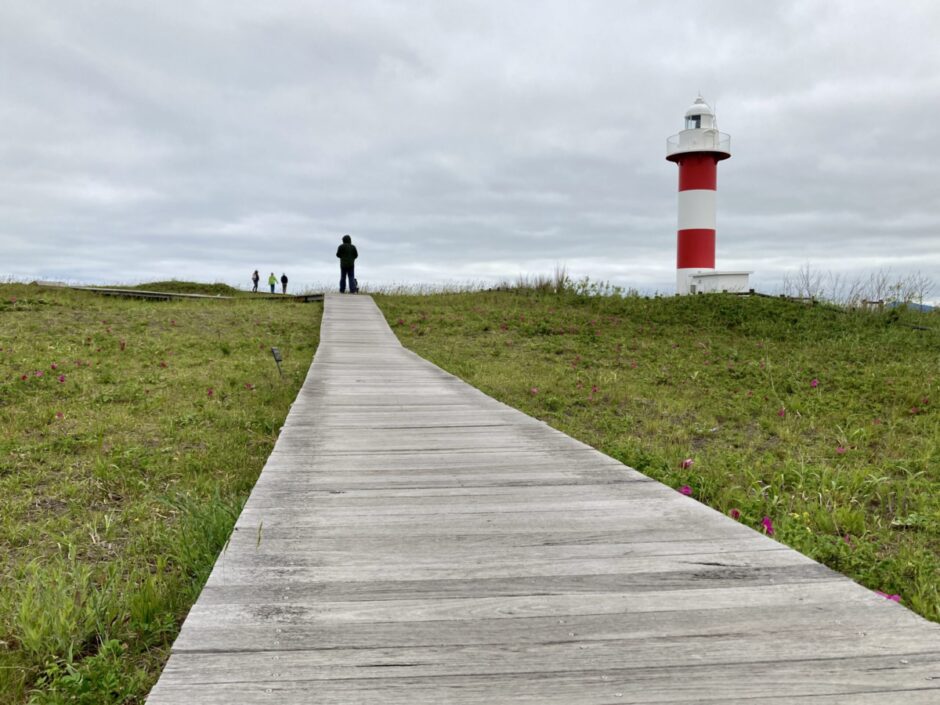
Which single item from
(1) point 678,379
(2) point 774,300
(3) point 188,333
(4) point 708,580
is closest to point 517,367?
(1) point 678,379

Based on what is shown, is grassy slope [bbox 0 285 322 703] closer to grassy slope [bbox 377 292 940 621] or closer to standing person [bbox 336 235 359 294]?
grassy slope [bbox 377 292 940 621]

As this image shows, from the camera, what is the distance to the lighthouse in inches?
908

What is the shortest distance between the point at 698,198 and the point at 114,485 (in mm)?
22320

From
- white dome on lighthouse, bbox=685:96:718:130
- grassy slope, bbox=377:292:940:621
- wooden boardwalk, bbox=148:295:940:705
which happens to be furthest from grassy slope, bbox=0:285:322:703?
white dome on lighthouse, bbox=685:96:718:130

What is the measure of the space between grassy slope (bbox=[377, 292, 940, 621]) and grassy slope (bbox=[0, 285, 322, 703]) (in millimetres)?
3350

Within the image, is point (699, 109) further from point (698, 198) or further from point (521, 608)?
point (521, 608)

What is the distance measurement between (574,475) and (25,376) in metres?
8.41

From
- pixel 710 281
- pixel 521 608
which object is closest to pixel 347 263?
pixel 710 281

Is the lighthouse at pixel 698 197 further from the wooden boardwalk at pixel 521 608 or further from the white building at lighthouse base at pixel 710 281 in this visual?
the wooden boardwalk at pixel 521 608

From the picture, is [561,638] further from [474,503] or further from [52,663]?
[52,663]

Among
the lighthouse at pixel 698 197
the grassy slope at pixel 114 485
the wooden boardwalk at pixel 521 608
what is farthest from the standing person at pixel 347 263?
the wooden boardwalk at pixel 521 608

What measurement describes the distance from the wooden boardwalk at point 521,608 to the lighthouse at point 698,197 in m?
21.3

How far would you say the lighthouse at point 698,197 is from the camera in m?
23.1

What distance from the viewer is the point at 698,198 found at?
23266mm
